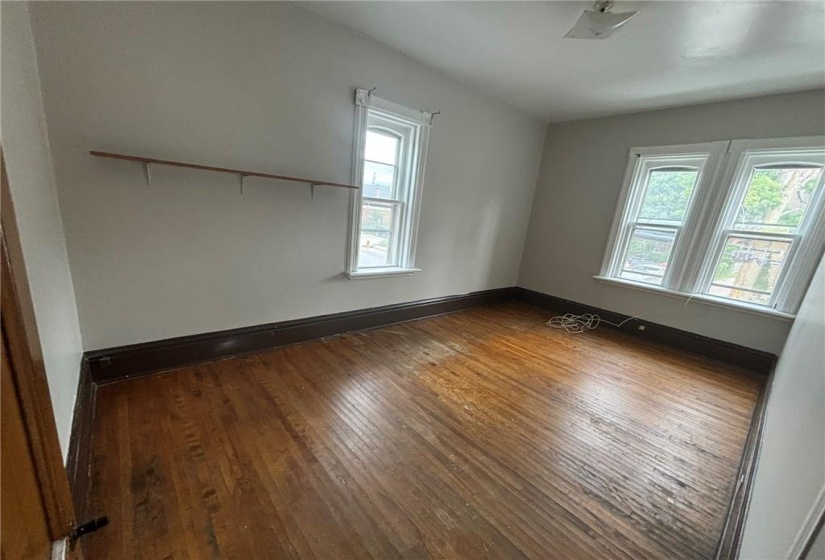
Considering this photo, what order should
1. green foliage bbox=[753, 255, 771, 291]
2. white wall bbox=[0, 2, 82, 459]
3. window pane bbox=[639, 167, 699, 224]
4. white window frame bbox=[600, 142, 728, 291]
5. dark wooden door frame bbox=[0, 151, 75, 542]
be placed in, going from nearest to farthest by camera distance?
dark wooden door frame bbox=[0, 151, 75, 542]
white wall bbox=[0, 2, 82, 459]
green foliage bbox=[753, 255, 771, 291]
white window frame bbox=[600, 142, 728, 291]
window pane bbox=[639, 167, 699, 224]

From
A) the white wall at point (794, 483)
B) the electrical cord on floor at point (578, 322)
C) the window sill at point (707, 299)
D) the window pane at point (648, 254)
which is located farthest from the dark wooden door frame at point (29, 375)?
the window pane at point (648, 254)

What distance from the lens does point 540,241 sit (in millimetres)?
4637

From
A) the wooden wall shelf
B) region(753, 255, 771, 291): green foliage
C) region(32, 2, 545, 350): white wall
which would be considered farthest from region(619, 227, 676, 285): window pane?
the wooden wall shelf

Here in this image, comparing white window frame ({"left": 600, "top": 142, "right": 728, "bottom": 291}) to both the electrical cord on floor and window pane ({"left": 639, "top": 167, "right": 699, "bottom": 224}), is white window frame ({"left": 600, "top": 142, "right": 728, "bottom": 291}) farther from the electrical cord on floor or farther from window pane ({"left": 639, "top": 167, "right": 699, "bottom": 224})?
the electrical cord on floor

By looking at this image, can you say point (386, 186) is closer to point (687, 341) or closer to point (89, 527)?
point (89, 527)

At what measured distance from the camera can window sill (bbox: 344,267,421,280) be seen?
2992 millimetres

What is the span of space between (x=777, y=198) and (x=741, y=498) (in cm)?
311

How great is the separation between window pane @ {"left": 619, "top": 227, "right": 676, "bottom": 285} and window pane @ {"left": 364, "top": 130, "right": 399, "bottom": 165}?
318cm

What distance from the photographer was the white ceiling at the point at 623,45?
1920 mm

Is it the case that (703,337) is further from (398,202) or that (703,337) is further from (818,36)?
(398,202)

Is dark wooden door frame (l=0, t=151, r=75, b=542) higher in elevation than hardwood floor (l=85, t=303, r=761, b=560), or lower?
higher

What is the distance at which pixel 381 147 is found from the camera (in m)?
3.01

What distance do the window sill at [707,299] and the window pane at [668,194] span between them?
0.81m

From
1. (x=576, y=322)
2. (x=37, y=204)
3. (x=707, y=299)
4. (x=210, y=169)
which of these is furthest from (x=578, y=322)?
(x=37, y=204)
